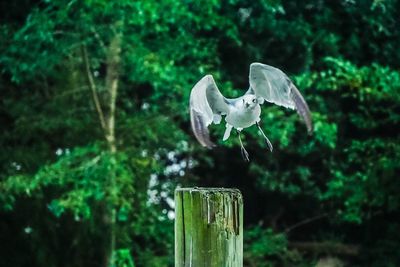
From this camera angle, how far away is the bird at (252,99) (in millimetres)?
3146

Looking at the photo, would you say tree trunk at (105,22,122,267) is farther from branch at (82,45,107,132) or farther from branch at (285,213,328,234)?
branch at (285,213,328,234)

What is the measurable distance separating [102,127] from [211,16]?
137 cm

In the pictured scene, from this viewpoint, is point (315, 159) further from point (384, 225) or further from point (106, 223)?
point (106, 223)

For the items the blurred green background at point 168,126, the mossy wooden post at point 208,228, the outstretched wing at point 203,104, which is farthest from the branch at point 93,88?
the mossy wooden post at point 208,228

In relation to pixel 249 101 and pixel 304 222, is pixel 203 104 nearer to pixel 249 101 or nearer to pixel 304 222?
pixel 249 101

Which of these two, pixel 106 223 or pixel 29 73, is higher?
pixel 29 73

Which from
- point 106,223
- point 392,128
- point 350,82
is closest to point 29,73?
point 106,223

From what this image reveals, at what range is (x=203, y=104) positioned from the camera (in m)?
3.16

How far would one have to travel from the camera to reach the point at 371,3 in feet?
25.3

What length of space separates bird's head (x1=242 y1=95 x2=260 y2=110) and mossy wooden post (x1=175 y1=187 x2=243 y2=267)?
1206 millimetres

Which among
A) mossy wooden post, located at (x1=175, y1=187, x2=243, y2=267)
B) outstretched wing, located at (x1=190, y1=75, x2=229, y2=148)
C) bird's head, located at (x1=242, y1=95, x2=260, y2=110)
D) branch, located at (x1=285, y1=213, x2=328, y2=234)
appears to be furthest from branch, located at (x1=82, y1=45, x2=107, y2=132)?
mossy wooden post, located at (x1=175, y1=187, x2=243, y2=267)

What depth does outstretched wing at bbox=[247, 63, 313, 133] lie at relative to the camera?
330cm

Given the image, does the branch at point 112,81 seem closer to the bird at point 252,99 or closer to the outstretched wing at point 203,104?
the bird at point 252,99

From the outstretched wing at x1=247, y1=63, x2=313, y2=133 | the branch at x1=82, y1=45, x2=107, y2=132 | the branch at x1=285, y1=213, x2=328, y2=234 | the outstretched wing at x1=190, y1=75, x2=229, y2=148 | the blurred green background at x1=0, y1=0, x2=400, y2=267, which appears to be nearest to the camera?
the outstretched wing at x1=190, y1=75, x2=229, y2=148
